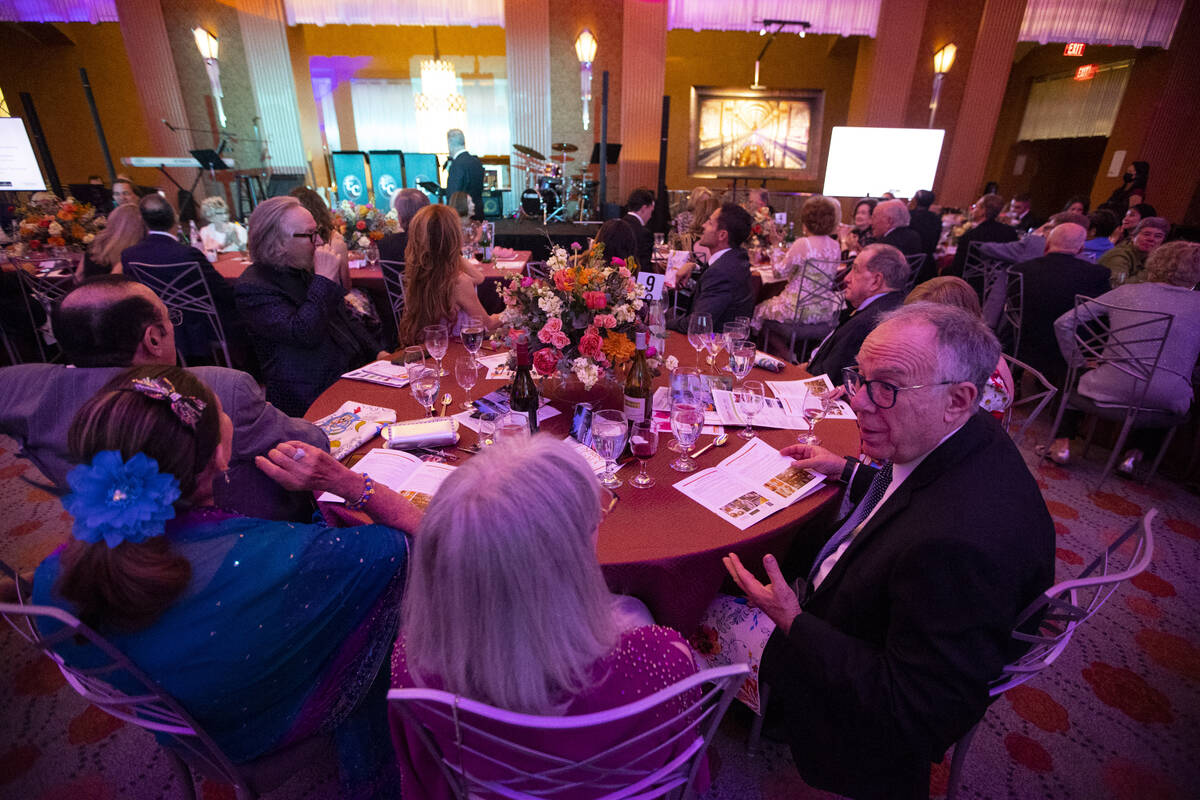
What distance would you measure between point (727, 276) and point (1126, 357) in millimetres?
2288

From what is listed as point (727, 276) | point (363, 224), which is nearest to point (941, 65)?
point (727, 276)

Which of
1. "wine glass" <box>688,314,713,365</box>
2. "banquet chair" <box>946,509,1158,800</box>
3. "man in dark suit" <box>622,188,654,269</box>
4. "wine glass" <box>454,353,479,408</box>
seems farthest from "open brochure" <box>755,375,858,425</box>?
"man in dark suit" <box>622,188,654,269</box>

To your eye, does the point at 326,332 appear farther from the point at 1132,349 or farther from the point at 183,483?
the point at 1132,349

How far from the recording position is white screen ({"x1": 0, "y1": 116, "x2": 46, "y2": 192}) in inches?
290

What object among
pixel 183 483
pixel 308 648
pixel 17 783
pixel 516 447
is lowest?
pixel 17 783

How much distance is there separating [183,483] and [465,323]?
2.09 m

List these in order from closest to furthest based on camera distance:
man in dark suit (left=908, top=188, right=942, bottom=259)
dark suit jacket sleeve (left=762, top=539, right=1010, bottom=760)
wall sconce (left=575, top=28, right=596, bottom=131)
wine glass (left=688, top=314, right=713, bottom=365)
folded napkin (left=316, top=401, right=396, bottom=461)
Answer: dark suit jacket sleeve (left=762, top=539, right=1010, bottom=760) → folded napkin (left=316, top=401, right=396, bottom=461) → wine glass (left=688, top=314, right=713, bottom=365) → man in dark suit (left=908, top=188, right=942, bottom=259) → wall sconce (left=575, top=28, right=596, bottom=131)

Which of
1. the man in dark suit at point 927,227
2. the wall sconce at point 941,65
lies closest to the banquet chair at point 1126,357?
the man in dark suit at point 927,227

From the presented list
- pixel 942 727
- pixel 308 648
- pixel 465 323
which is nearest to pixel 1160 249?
pixel 942 727

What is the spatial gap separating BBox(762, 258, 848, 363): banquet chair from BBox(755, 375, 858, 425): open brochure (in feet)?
7.55

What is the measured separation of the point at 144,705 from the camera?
110 cm

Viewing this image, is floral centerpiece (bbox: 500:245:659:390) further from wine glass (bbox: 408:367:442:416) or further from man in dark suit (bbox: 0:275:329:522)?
man in dark suit (bbox: 0:275:329:522)

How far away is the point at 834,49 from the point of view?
11.5 meters

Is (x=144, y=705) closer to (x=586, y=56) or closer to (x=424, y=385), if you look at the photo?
(x=424, y=385)
